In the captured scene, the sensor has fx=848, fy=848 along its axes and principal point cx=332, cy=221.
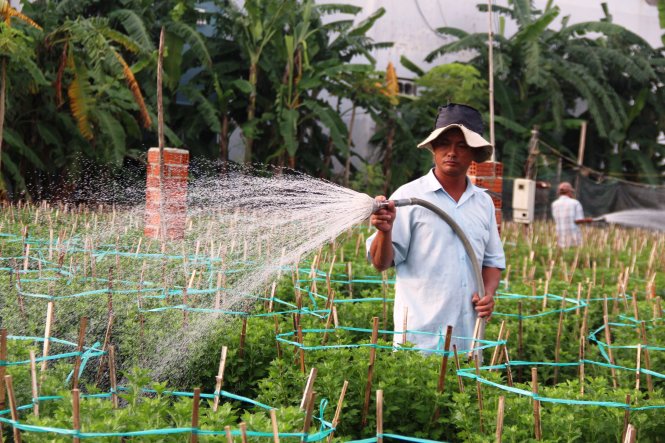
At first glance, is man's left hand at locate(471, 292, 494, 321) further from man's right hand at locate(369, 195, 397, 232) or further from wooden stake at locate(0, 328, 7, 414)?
wooden stake at locate(0, 328, 7, 414)

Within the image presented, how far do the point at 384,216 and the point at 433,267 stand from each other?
0.49 metres

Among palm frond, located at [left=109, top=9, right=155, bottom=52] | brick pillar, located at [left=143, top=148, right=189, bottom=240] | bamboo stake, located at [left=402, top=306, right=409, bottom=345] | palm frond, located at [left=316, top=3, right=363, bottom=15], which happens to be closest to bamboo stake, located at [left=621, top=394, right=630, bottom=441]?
bamboo stake, located at [left=402, top=306, right=409, bottom=345]

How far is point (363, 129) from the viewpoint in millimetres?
20141

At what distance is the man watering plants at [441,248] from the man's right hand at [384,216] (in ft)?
0.71

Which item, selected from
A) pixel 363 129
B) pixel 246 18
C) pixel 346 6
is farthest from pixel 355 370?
pixel 363 129

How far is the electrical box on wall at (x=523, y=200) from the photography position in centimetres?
1311

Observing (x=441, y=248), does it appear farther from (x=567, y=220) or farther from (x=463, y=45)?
(x=463, y=45)

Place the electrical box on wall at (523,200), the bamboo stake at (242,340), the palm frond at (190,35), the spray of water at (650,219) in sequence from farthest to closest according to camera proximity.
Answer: the spray of water at (650,219)
the palm frond at (190,35)
the electrical box on wall at (523,200)
the bamboo stake at (242,340)

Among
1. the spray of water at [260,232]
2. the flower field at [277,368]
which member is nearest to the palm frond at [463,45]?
the spray of water at [260,232]

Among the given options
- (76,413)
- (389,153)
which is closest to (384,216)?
(76,413)

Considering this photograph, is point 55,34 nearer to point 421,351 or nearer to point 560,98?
point 421,351

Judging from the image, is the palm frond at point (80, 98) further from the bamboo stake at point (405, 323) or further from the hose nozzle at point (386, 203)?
the hose nozzle at point (386, 203)

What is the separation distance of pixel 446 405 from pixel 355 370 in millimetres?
419

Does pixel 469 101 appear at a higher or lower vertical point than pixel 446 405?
higher
